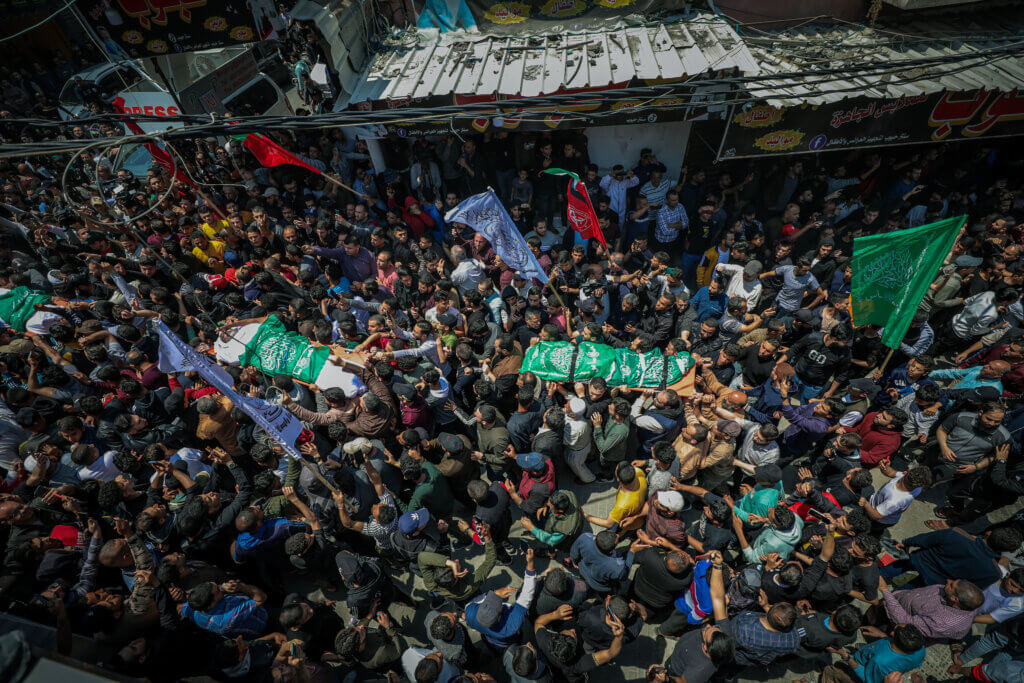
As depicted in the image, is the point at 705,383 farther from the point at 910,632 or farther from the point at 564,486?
the point at 910,632

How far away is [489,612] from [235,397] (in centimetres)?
330

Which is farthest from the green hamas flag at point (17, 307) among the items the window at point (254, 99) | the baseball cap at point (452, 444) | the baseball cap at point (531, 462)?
the baseball cap at point (531, 462)

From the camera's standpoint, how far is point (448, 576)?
13.2ft

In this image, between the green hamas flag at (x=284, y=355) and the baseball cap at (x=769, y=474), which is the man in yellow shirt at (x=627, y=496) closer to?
the baseball cap at (x=769, y=474)

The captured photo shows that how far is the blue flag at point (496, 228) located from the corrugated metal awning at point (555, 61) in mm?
3588

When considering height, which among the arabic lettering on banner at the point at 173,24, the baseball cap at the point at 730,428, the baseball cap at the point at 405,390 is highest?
the arabic lettering on banner at the point at 173,24

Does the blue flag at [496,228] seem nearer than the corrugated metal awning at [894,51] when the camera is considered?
Yes

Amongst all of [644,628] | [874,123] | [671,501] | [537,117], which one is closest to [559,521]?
[671,501]

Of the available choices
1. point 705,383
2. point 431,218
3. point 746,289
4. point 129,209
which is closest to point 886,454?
point 705,383

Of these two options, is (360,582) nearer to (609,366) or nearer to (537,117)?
(609,366)

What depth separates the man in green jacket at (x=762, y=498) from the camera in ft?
15.2

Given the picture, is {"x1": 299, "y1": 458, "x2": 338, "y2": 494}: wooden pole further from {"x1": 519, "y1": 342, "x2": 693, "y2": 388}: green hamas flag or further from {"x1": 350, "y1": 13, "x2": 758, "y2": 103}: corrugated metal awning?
{"x1": 350, "y1": 13, "x2": 758, "y2": 103}: corrugated metal awning

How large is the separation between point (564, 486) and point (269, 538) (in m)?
3.73

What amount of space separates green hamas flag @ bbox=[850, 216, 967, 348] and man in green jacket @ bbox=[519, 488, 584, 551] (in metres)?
4.26
